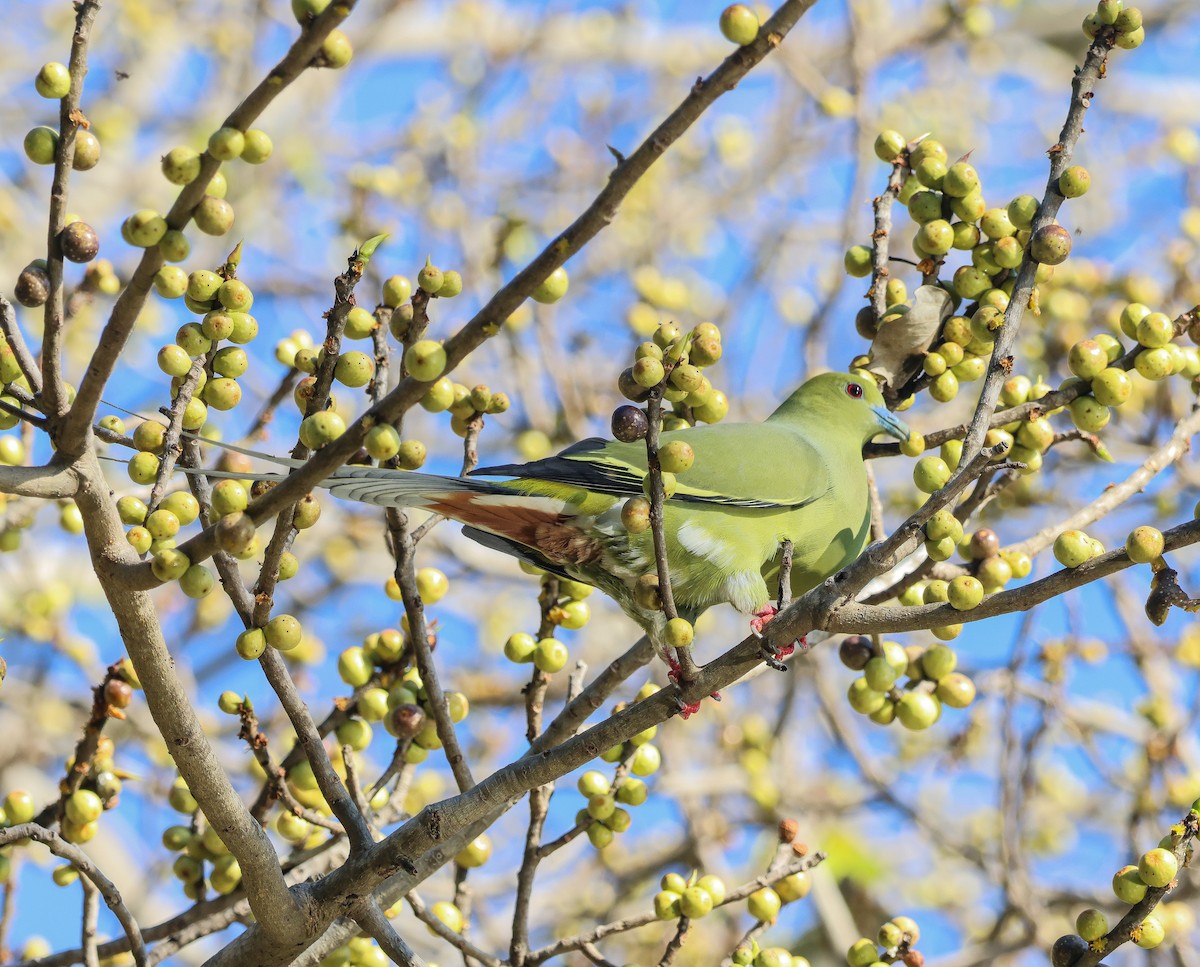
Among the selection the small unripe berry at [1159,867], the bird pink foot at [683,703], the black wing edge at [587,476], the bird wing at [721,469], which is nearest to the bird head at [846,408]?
the bird wing at [721,469]

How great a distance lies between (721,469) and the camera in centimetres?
291

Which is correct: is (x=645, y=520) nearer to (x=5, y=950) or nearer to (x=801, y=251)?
(x=5, y=950)

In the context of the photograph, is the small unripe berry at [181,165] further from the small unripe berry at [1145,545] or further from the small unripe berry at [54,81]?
the small unripe berry at [1145,545]

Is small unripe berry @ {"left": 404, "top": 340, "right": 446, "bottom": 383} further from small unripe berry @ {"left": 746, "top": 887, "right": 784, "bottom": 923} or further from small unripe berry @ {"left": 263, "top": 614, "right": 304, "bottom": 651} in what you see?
small unripe berry @ {"left": 746, "top": 887, "right": 784, "bottom": 923}

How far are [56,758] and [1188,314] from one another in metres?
4.58

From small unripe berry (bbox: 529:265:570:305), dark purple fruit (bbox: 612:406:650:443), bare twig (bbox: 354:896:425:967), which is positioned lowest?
bare twig (bbox: 354:896:425:967)

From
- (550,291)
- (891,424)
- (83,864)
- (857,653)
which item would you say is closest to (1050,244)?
(857,653)

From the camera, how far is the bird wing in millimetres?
2740

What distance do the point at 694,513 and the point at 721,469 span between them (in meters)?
0.13

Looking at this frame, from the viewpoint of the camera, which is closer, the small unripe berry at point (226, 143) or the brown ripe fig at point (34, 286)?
the small unripe berry at point (226, 143)

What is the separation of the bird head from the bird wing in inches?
12.0

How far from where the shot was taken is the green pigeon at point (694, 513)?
8.82ft


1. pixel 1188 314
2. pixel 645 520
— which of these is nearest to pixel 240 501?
pixel 645 520

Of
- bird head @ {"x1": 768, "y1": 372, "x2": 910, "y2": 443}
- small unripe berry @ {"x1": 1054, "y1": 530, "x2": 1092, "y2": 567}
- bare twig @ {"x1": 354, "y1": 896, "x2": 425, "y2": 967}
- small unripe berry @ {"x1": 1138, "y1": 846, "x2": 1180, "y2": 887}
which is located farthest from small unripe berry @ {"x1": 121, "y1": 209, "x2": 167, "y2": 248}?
bird head @ {"x1": 768, "y1": 372, "x2": 910, "y2": 443}
